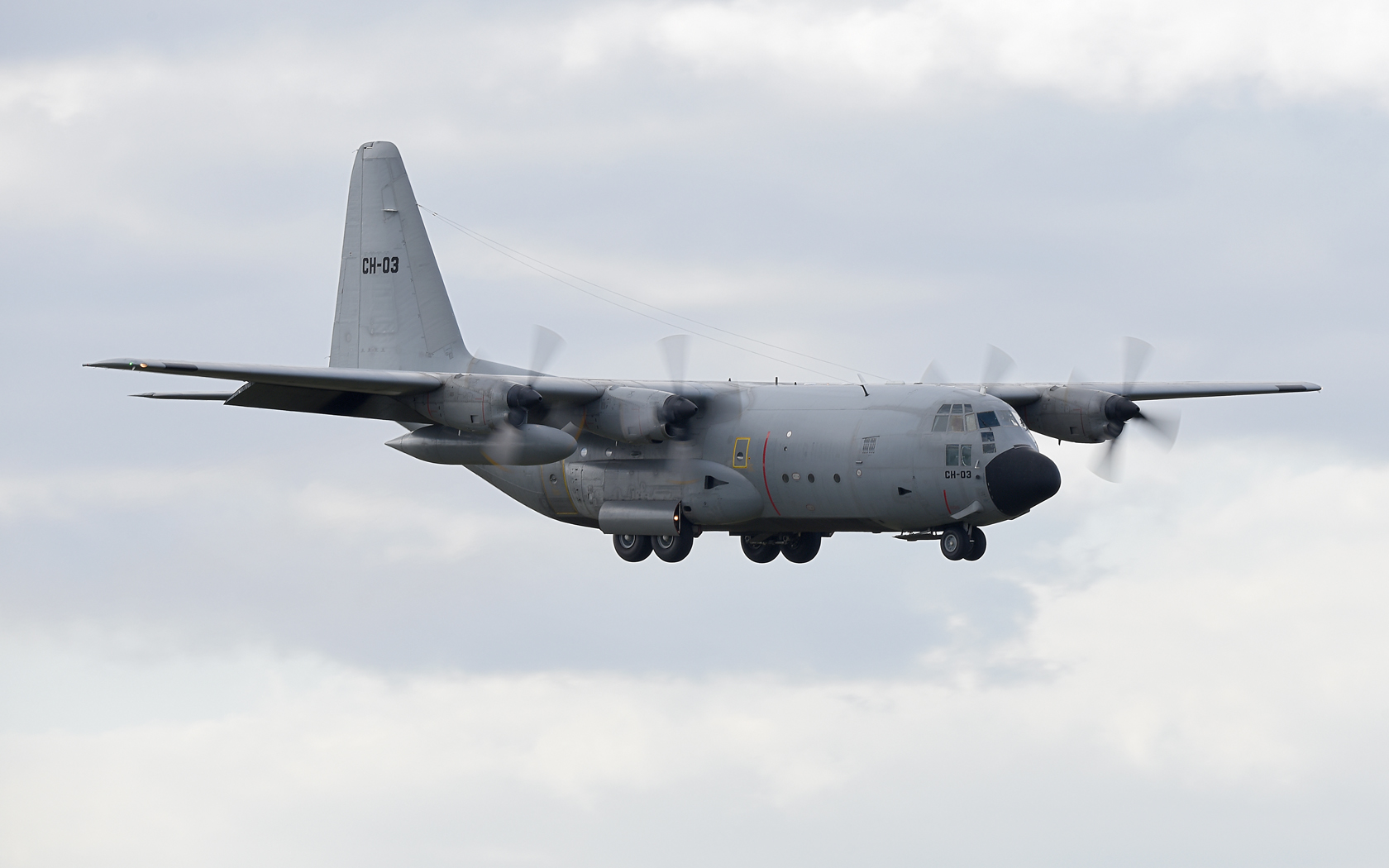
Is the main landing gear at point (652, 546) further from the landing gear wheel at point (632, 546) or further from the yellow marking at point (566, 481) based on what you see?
the yellow marking at point (566, 481)

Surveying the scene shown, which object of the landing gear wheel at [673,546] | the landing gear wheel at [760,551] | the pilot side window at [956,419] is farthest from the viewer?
the landing gear wheel at [760,551]

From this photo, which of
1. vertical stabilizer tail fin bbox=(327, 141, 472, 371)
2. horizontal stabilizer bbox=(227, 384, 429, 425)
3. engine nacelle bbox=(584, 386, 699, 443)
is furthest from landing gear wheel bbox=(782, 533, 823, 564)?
horizontal stabilizer bbox=(227, 384, 429, 425)

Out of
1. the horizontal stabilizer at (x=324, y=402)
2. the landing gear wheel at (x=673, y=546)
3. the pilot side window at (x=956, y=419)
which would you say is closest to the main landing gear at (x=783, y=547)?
the landing gear wheel at (x=673, y=546)

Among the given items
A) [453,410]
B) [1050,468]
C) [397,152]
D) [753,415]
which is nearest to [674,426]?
[753,415]

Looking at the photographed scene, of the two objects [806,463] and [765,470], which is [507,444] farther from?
[806,463]

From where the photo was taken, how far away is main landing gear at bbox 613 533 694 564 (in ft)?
99.3

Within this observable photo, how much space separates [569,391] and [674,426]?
6.80 feet

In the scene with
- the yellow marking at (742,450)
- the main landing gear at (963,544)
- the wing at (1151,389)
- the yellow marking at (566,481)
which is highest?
the wing at (1151,389)

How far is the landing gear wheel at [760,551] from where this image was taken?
105 ft

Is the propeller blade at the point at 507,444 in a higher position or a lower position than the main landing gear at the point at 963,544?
higher

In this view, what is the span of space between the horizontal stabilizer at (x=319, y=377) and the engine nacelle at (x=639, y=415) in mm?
3387

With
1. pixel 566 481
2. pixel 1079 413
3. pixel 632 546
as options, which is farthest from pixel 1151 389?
pixel 566 481

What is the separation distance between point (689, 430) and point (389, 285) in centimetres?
808

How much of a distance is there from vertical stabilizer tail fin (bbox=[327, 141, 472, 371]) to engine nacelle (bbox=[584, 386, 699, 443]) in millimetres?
4556
